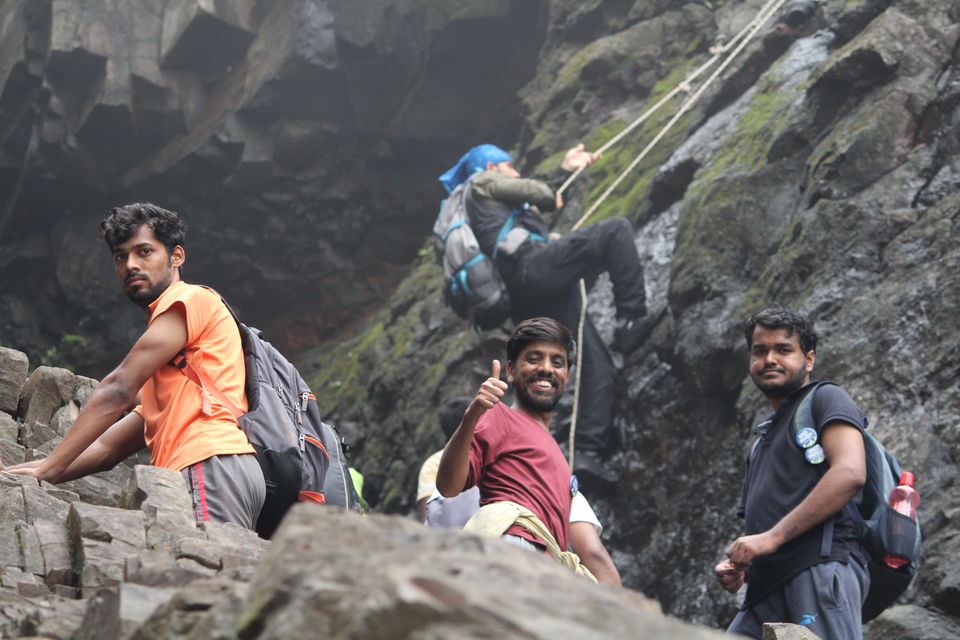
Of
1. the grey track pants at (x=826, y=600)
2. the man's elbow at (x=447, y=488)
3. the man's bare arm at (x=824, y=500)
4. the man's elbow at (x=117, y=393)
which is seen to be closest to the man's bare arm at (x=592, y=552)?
the man's bare arm at (x=824, y=500)

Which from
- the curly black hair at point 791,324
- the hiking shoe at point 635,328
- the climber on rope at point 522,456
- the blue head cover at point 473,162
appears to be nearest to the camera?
the climber on rope at point 522,456

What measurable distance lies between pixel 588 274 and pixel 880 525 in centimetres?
615

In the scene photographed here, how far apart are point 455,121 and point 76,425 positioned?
15634mm

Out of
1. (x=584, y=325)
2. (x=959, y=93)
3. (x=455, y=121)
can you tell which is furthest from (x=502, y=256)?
(x=455, y=121)

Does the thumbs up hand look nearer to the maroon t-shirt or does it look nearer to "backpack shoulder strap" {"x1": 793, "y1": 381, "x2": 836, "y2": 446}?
the maroon t-shirt

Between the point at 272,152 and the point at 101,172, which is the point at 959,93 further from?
the point at 101,172

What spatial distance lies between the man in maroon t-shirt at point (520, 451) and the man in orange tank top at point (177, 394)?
0.88m

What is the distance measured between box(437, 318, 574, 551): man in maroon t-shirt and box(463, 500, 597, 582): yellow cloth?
27 millimetres

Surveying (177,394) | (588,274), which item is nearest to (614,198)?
(588,274)

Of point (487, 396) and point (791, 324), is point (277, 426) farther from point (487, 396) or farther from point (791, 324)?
point (791, 324)

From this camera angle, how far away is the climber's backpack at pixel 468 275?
1079 cm

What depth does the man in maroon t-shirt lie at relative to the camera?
15.7 feet

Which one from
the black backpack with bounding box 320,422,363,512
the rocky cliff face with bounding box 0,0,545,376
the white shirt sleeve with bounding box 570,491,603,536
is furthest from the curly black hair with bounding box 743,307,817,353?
the rocky cliff face with bounding box 0,0,545,376

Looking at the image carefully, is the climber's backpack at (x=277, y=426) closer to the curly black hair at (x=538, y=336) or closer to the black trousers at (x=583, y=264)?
the curly black hair at (x=538, y=336)
